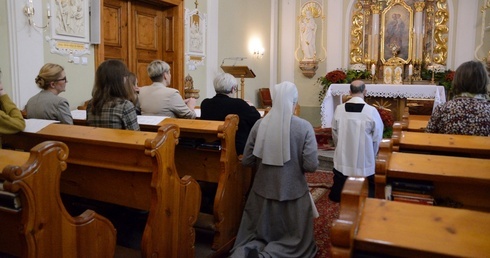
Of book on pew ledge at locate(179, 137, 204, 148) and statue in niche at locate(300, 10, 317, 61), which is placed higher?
statue in niche at locate(300, 10, 317, 61)

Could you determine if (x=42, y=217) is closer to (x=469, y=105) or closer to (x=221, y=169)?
(x=221, y=169)

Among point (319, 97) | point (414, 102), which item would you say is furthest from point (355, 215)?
point (319, 97)

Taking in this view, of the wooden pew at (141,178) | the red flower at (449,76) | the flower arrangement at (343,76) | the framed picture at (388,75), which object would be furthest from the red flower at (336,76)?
the wooden pew at (141,178)

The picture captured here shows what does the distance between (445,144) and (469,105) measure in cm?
51

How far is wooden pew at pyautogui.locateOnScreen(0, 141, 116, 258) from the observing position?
162 cm

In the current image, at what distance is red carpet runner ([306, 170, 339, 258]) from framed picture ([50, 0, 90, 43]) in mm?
3524

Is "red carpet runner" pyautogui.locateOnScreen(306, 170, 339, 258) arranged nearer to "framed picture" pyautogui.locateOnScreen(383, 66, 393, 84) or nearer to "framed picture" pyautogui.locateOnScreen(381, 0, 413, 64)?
"framed picture" pyautogui.locateOnScreen(383, 66, 393, 84)

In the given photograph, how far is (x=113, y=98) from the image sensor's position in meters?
2.94

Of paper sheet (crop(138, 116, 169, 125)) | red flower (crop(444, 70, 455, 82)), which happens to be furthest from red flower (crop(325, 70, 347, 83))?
paper sheet (crop(138, 116, 169, 125))

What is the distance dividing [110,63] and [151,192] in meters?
1.05

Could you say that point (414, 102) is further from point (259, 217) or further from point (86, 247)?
point (86, 247)

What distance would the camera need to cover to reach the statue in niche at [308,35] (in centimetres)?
1022

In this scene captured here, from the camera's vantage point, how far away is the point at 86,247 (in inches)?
76.7

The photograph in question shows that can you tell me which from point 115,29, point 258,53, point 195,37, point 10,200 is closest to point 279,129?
point 10,200
